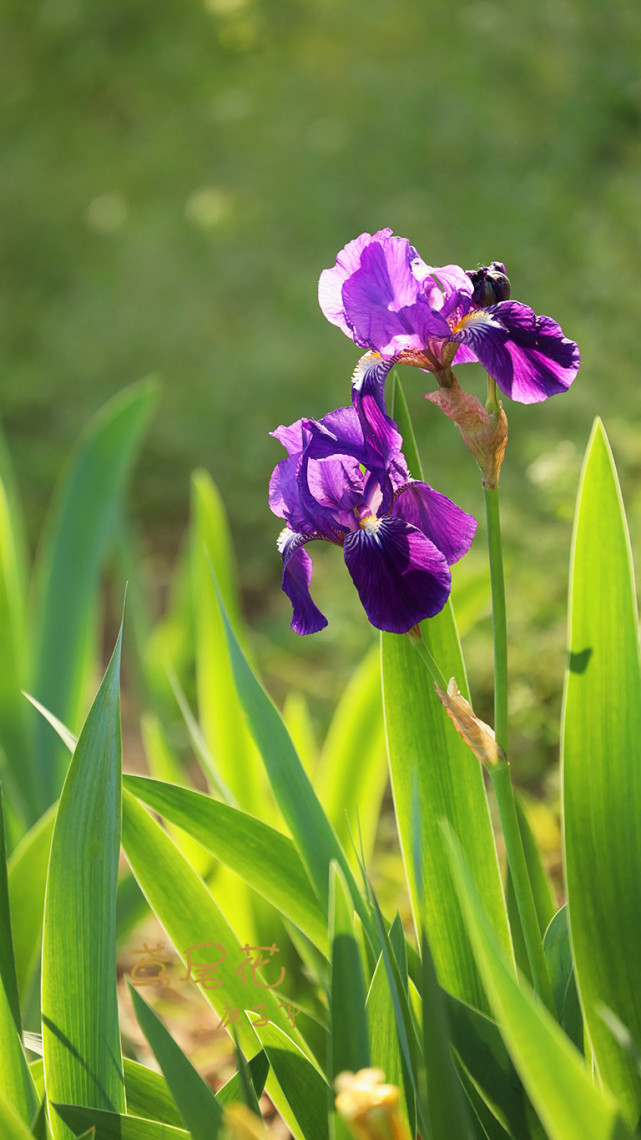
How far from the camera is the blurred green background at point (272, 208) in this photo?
8.48 feet

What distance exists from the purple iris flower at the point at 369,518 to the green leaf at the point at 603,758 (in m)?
0.14

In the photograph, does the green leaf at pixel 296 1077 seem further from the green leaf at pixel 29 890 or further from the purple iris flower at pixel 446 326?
the purple iris flower at pixel 446 326

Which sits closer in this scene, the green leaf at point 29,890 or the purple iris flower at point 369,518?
the purple iris flower at point 369,518

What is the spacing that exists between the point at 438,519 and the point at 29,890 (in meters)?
0.61

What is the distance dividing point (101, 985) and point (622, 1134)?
0.33m

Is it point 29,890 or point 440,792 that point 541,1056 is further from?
point 29,890

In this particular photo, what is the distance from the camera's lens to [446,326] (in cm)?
52

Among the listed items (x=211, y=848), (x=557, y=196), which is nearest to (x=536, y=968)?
(x=211, y=848)

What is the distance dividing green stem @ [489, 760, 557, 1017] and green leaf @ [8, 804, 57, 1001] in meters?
0.49

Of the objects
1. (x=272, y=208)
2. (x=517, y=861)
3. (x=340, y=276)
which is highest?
(x=272, y=208)

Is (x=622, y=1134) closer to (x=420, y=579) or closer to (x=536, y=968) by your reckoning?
(x=536, y=968)

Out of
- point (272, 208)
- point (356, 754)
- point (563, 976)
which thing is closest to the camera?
point (563, 976)

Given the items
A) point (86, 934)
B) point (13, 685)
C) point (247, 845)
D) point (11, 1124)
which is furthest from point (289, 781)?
point (13, 685)

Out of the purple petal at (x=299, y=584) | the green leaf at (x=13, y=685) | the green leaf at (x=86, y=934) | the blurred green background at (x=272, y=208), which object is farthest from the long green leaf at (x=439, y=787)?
the blurred green background at (x=272, y=208)
